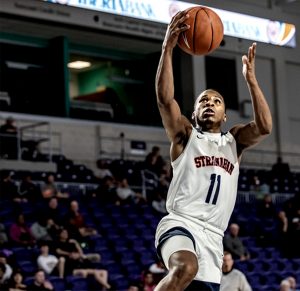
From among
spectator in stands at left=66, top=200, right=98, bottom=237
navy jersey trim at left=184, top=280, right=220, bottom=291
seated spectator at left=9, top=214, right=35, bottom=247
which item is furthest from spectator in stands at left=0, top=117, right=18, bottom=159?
navy jersey trim at left=184, top=280, right=220, bottom=291

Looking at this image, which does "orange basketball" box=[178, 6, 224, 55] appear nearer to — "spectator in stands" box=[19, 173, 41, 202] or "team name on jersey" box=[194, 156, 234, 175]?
"team name on jersey" box=[194, 156, 234, 175]

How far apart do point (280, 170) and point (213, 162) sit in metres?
15.4

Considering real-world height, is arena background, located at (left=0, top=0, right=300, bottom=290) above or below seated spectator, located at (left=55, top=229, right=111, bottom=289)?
above

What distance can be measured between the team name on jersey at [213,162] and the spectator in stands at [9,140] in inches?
455

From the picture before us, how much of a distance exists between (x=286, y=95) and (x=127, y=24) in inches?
228

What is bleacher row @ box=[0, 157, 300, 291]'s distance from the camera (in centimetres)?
1308

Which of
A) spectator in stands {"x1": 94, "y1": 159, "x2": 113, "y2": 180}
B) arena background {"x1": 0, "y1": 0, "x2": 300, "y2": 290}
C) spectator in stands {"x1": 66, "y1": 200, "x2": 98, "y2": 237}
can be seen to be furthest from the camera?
arena background {"x1": 0, "y1": 0, "x2": 300, "y2": 290}

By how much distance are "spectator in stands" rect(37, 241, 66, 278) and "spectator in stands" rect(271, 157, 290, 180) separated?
366 inches

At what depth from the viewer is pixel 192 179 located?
5762 mm

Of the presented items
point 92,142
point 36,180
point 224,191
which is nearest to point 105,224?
point 36,180

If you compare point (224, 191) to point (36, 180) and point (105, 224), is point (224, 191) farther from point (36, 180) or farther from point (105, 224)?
point (36, 180)

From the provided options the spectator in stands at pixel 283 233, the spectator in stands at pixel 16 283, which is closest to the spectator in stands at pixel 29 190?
the spectator in stands at pixel 16 283

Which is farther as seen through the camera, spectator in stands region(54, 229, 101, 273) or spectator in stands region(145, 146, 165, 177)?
spectator in stands region(145, 146, 165, 177)

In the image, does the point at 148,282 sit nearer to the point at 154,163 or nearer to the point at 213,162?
the point at 154,163
